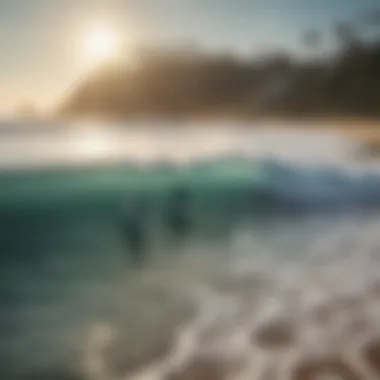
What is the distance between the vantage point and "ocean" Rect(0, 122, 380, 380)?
1098 mm

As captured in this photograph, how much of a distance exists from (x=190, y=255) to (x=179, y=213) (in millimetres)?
94

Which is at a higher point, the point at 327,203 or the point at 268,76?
the point at 268,76

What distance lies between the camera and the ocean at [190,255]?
1098mm

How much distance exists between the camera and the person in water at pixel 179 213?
1.19 m

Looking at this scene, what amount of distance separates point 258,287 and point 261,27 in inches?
22.5

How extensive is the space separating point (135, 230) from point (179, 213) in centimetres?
10

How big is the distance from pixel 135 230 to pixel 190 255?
0.42ft

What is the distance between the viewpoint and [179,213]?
120cm

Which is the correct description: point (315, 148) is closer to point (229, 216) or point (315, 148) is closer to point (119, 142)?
point (229, 216)

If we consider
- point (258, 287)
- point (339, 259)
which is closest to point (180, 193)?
point (258, 287)

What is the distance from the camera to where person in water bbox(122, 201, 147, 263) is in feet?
3.82

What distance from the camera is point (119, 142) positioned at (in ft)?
3.94

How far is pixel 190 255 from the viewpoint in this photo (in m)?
1.17

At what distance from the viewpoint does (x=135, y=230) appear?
1.18 metres
